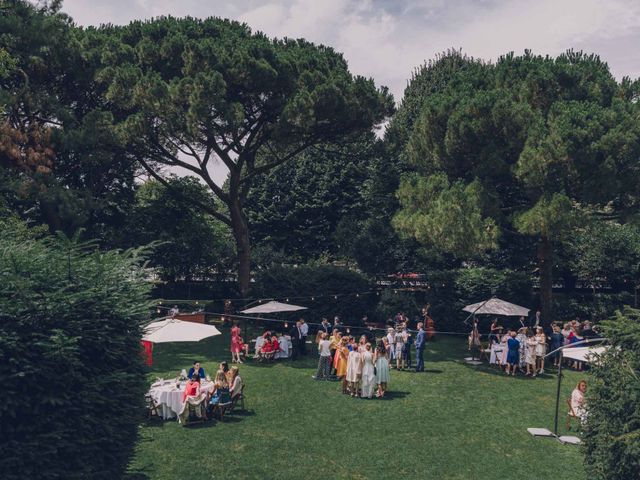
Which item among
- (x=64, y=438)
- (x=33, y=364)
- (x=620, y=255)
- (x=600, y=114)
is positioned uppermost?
(x=600, y=114)

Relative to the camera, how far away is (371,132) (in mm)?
31422

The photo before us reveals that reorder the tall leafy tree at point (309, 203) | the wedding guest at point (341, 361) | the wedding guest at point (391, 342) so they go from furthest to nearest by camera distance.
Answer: the tall leafy tree at point (309, 203) → the wedding guest at point (391, 342) → the wedding guest at point (341, 361)

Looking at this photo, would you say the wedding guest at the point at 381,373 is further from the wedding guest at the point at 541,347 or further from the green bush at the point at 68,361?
the green bush at the point at 68,361

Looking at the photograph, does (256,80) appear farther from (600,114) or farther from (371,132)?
(600,114)

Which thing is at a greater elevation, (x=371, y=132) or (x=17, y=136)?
(x=371, y=132)

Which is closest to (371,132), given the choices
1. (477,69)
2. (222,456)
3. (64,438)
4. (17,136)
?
(477,69)

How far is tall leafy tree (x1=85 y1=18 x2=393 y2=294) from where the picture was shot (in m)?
26.0

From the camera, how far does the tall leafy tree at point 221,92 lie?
2600 centimetres

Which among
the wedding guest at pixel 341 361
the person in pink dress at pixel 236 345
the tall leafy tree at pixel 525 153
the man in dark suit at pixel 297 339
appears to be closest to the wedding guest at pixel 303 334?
the man in dark suit at pixel 297 339

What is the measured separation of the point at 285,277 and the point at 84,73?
13.8 metres

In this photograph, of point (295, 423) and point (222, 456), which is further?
point (295, 423)

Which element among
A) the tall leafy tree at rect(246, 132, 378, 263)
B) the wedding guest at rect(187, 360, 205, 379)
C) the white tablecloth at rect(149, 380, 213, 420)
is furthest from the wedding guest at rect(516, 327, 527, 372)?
the tall leafy tree at rect(246, 132, 378, 263)

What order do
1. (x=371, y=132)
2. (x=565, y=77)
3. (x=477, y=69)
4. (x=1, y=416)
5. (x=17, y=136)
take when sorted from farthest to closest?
(x=371, y=132) → (x=477, y=69) → (x=565, y=77) → (x=17, y=136) → (x=1, y=416)

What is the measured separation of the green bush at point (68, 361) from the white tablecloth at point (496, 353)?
1467 centimetres
